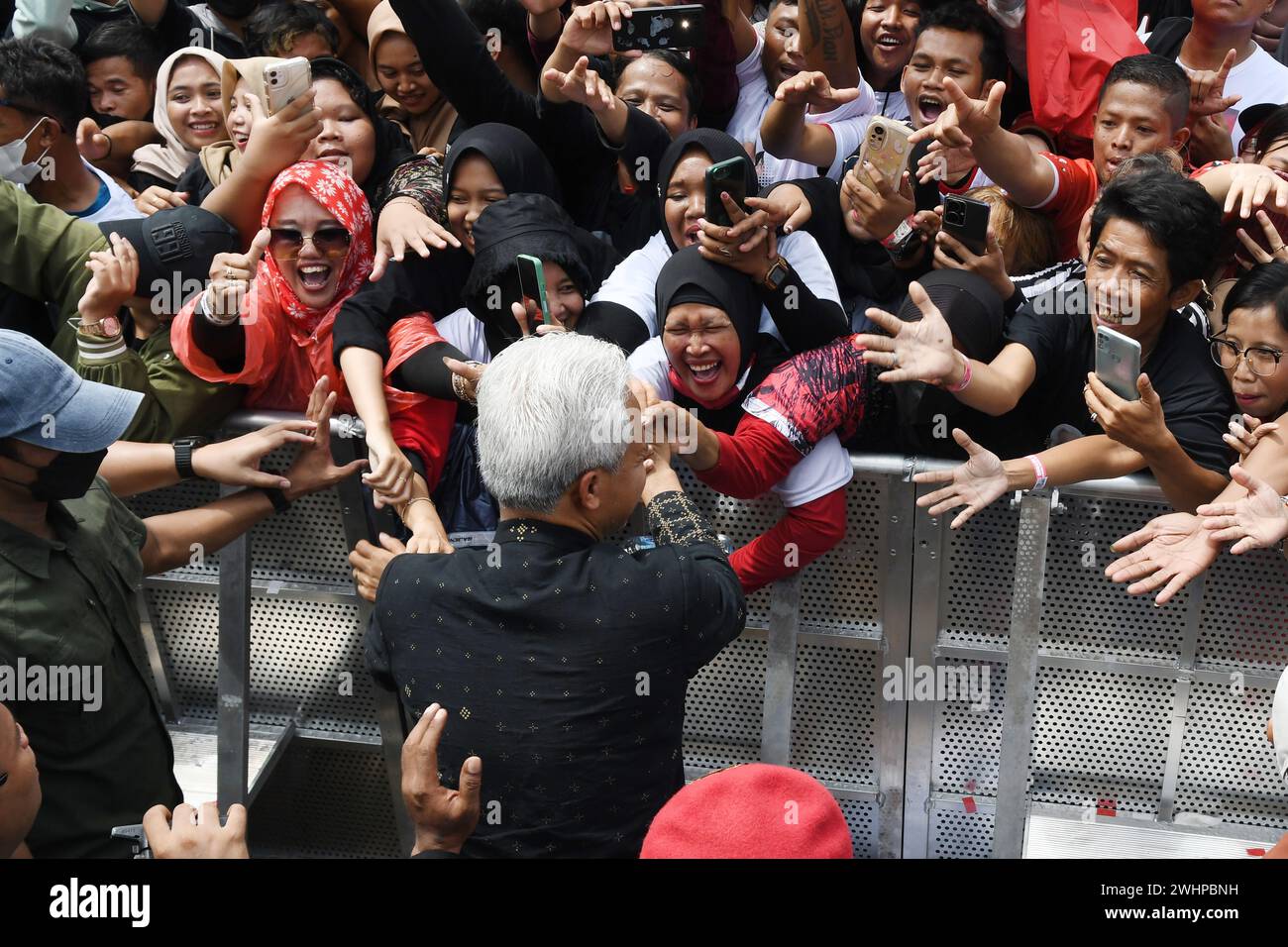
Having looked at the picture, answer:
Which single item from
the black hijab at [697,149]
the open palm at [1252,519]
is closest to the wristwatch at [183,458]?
the black hijab at [697,149]

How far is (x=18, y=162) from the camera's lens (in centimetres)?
418

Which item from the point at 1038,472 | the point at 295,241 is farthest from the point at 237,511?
the point at 1038,472

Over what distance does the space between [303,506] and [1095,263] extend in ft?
7.41

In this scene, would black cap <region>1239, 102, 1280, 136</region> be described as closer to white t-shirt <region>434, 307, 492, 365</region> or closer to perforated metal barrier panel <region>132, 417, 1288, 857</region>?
perforated metal barrier panel <region>132, 417, 1288, 857</region>

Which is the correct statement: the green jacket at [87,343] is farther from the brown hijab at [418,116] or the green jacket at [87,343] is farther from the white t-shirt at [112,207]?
the brown hijab at [418,116]

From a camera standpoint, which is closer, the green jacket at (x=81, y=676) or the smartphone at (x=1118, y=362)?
the green jacket at (x=81, y=676)

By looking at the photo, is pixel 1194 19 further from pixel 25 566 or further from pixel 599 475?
pixel 25 566

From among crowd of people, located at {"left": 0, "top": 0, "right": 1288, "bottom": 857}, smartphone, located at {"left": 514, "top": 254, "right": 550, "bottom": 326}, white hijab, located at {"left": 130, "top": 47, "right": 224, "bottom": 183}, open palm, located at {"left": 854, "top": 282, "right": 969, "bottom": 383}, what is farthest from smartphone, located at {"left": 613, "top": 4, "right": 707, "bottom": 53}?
white hijab, located at {"left": 130, "top": 47, "right": 224, "bottom": 183}

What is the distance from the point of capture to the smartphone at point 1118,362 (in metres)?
3.09

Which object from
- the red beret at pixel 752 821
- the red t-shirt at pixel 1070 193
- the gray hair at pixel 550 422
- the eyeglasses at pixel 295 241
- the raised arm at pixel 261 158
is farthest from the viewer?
the red t-shirt at pixel 1070 193

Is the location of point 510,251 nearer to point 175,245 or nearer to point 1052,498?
point 175,245

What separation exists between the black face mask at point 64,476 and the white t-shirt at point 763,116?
248 centimetres

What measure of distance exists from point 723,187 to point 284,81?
137 centimetres

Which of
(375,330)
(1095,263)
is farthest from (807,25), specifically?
(375,330)
